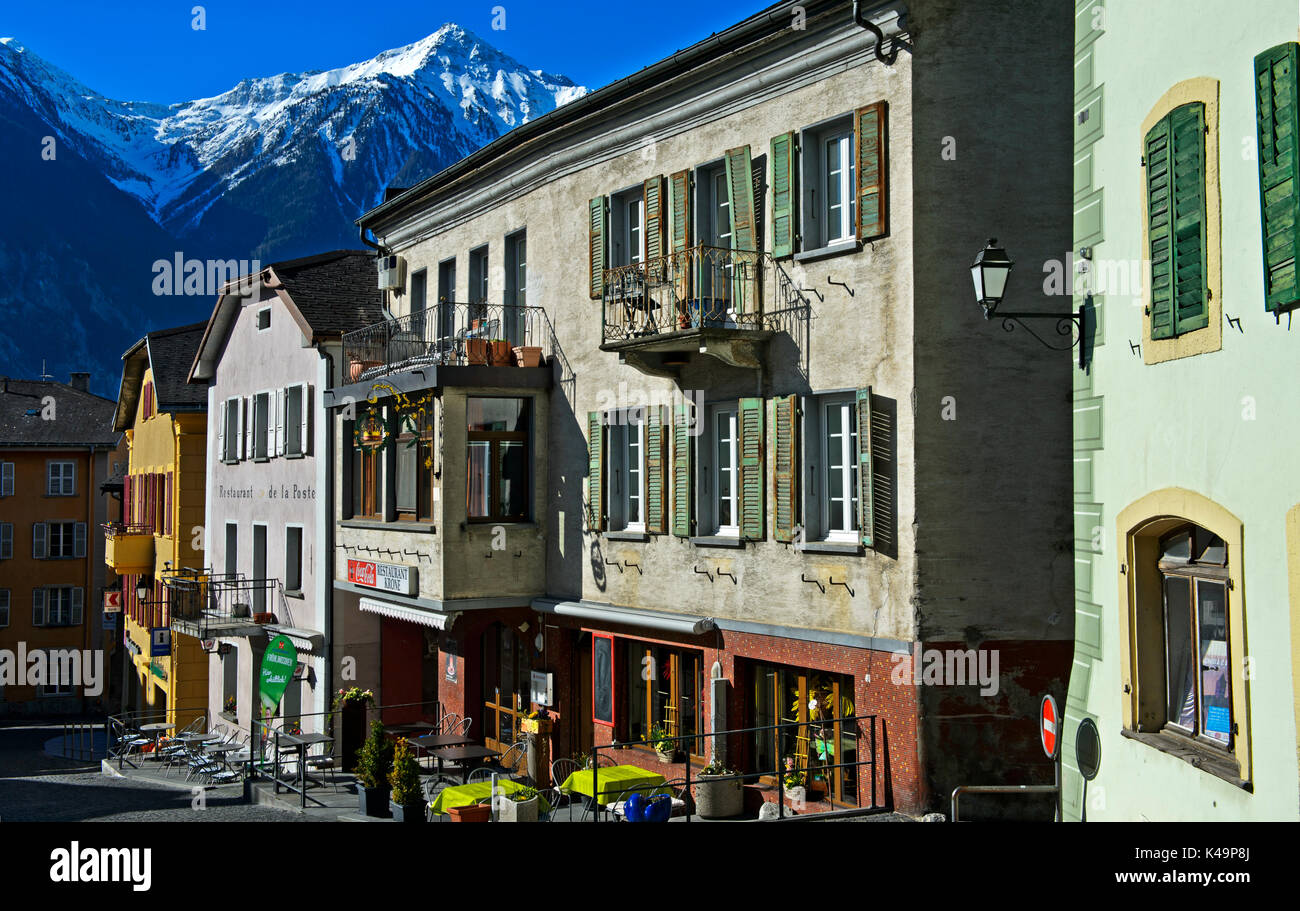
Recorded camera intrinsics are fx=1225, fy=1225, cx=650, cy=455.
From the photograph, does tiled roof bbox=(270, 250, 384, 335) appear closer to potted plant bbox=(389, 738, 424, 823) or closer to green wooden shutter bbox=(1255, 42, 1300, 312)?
potted plant bbox=(389, 738, 424, 823)

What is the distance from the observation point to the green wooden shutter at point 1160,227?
8.13 metres

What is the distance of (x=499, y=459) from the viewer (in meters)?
20.0

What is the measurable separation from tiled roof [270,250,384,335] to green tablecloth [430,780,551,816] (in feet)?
42.6

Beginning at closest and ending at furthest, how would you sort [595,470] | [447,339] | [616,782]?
1. [616,782]
2. [595,470]
3. [447,339]

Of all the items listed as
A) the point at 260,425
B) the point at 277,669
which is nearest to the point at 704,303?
the point at 277,669

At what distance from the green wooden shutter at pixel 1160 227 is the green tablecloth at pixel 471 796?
9.82 metres

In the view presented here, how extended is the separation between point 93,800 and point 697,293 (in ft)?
55.5

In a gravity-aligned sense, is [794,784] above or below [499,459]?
below

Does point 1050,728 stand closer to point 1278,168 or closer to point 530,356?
point 1278,168

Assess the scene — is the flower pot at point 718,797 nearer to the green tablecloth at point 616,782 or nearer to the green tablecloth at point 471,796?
the green tablecloth at point 616,782

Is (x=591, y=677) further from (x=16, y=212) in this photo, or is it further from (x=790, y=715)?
(x=16, y=212)
